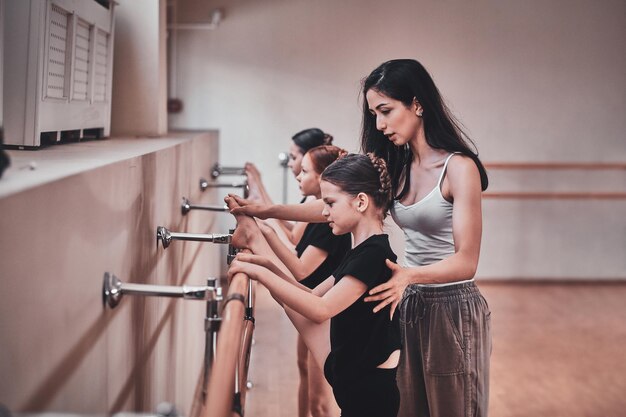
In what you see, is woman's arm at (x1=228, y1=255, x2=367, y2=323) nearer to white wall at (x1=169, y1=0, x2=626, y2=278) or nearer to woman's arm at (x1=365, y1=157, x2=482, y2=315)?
woman's arm at (x1=365, y1=157, x2=482, y2=315)

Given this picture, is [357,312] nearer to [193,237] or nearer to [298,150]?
[193,237]

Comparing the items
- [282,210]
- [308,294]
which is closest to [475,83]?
[282,210]

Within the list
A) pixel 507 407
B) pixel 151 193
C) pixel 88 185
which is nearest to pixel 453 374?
pixel 151 193

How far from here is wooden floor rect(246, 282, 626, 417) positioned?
393 centimetres

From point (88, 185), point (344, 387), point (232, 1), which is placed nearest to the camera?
point (88, 185)

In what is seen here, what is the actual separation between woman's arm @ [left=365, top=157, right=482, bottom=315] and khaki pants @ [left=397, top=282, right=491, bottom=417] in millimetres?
141

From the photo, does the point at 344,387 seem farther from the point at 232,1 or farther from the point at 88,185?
the point at 232,1

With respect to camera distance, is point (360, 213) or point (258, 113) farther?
point (258, 113)

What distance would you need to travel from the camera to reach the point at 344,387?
1.85 meters

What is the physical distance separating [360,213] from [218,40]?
16.3 feet

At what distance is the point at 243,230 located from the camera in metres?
1.96

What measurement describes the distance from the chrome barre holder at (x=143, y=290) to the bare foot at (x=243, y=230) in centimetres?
46

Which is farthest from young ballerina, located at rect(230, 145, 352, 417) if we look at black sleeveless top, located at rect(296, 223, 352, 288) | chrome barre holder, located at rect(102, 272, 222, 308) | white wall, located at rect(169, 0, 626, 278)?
white wall, located at rect(169, 0, 626, 278)

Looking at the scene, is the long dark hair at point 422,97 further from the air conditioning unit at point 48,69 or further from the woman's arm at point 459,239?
the air conditioning unit at point 48,69
